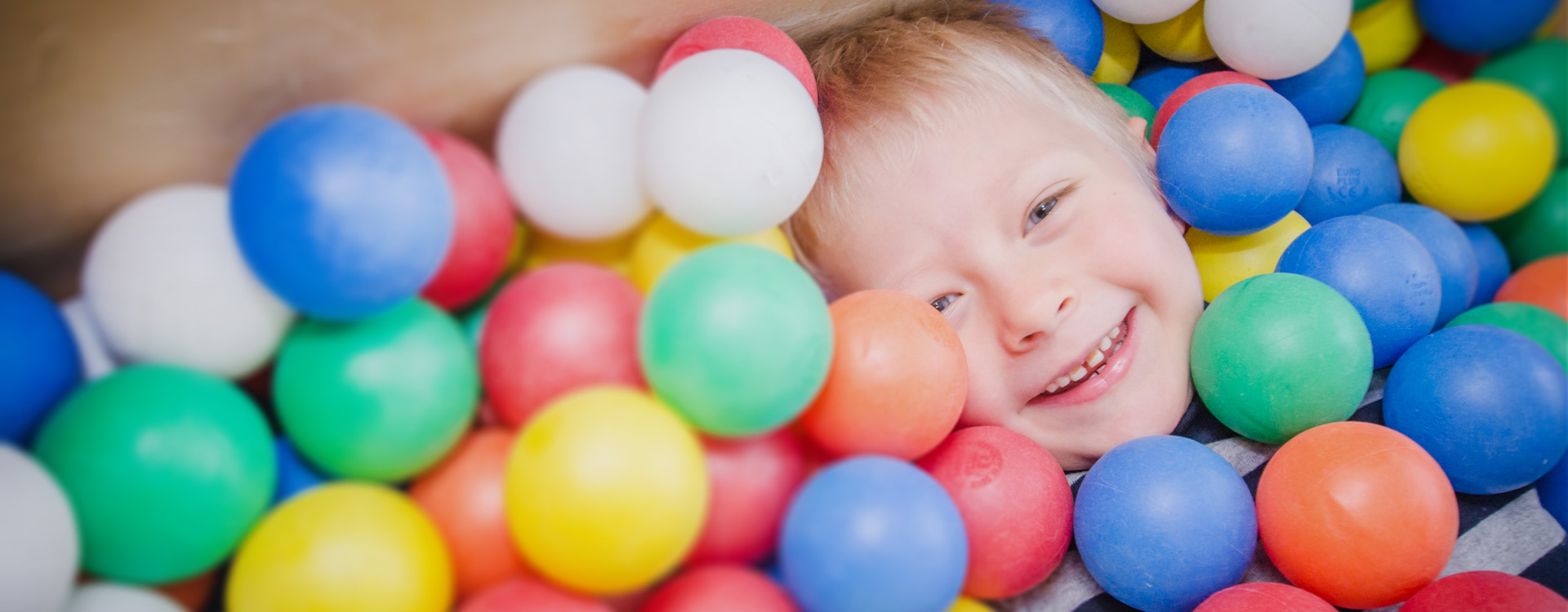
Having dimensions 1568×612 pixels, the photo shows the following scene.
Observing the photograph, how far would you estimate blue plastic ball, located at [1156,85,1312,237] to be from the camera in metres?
1.14

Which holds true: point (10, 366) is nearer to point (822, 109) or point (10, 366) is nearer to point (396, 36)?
point (396, 36)

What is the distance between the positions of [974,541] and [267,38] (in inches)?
31.7

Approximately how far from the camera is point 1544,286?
1.30 meters

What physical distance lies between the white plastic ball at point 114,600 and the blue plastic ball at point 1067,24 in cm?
131

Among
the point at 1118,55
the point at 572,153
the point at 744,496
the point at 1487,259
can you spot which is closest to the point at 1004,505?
the point at 744,496

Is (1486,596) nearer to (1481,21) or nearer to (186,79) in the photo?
(1481,21)

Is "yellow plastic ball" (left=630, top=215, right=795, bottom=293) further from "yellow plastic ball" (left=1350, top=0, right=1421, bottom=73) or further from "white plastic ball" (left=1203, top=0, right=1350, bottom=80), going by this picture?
"yellow plastic ball" (left=1350, top=0, right=1421, bottom=73)

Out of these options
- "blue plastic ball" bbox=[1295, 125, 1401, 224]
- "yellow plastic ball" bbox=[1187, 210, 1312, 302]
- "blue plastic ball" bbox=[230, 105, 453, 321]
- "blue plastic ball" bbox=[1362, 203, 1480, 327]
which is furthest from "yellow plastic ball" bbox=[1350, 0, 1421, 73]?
A: "blue plastic ball" bbox=[230, 105, 453, 321]

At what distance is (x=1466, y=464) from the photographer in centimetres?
104

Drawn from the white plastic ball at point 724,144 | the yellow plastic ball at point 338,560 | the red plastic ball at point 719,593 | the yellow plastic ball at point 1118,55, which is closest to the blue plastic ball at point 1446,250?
the yellow plastic ball at point 1118,55

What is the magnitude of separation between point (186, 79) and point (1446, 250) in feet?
5.27

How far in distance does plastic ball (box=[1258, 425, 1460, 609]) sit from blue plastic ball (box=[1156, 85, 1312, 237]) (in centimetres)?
33

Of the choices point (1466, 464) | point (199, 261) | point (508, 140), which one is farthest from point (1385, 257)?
point (199, 261)

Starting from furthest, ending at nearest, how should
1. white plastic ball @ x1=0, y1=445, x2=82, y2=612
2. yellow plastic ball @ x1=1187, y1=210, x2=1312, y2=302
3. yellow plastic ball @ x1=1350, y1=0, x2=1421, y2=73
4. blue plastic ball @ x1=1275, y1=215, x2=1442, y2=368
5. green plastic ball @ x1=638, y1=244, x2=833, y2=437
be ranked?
yellow plastic ball @ x1=1350, y1=0, x2=1421, y2=73, yellow plastic ball @ x1=1187, y1=210, x2=1312, y2=302, blue plastic ball @ x1=1275, y1=215, x2=1442, y2=368, green plastic ball @ x1=638, y1=244, x2=833, y2=437, white plastic ball @ x1=0, y1=445, x2=82, y2=612
